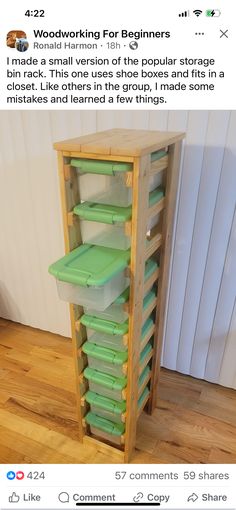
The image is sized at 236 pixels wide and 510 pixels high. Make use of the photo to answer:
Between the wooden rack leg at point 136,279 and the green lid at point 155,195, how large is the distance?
2.7 inches

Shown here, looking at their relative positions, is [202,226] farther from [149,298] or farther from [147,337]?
[147,337]

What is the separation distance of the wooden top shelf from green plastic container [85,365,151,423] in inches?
33.4

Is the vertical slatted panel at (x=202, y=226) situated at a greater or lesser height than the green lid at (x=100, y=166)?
lesser

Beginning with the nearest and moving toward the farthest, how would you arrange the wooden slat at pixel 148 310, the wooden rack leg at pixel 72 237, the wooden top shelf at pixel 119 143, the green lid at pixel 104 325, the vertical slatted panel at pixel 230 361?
the wooden top shelf at pixel 119 143, the wooden rack leg at pixel 72 237, the green lid at pixel 104 325, the wooden slat at pixel 148 310, the vertical slatted panel at pixel 230 361

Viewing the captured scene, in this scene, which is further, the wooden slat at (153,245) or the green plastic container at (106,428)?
→ the green plastic container at (106,428)

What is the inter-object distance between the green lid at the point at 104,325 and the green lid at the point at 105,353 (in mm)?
99

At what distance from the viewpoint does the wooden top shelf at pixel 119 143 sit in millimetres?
726

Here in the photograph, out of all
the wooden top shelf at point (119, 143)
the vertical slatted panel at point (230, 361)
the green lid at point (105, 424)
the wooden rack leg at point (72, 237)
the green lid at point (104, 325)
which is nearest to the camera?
the wooden top shelf at point (119, 143)

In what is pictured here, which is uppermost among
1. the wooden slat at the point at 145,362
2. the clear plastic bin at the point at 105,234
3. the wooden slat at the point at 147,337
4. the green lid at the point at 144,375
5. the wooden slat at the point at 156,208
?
the wooden slat at the point at 156,208

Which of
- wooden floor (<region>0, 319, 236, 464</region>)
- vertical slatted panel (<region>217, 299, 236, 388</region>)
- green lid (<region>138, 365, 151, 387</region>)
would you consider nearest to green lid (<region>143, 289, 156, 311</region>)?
A: green lid (<region>138, 365, 151, 387</region>)

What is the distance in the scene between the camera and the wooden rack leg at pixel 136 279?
0.76 meters
